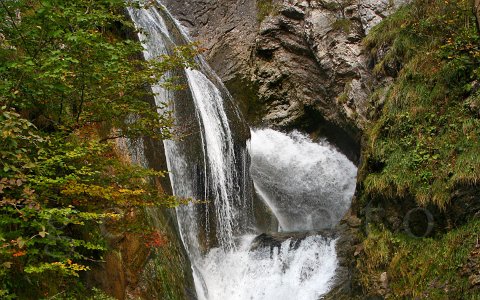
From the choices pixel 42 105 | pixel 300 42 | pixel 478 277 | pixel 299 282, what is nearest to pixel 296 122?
pixel 300 42

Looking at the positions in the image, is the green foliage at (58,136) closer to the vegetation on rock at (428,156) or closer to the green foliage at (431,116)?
the vegetation on rock at (428,156)

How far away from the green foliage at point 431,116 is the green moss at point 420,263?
701 mm

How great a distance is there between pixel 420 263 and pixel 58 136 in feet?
19.9

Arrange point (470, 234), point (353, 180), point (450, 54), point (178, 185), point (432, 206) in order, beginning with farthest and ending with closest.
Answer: point (353, 180) < point (178, 185) < point (450, 54) < point (432, 206) < point (470, 234)

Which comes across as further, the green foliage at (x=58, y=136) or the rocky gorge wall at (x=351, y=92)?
the rocky gorge wall at (x=351, y=92)

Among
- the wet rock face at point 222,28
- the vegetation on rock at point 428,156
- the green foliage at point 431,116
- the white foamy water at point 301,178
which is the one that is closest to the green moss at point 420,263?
the vegetation on rock at point 428,156

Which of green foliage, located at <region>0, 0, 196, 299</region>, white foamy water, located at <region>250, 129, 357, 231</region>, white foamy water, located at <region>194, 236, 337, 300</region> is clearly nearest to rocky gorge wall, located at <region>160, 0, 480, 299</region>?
white foamy water, located at <region>194, 236, 337, 300</region>

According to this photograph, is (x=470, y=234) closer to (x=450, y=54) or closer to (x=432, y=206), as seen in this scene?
(x=432, y=206)

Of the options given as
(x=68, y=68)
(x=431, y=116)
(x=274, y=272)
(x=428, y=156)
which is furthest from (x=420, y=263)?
(x=68, y=68)

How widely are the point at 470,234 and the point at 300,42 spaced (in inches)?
483

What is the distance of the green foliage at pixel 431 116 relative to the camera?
8445mm

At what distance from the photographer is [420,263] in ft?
26.5

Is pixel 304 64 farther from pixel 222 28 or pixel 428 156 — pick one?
pixel 428 156

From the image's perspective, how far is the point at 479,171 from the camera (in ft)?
25.6
